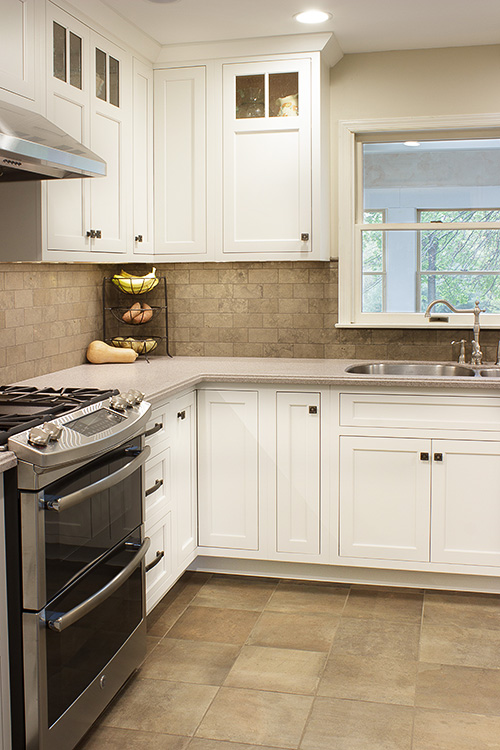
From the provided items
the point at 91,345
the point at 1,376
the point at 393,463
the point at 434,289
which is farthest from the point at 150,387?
the point at 434,289

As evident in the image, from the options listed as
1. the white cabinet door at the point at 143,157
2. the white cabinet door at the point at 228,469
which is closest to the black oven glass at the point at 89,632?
the white cabinet door at the point at 228,469

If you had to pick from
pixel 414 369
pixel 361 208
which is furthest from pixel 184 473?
pixel 361 208

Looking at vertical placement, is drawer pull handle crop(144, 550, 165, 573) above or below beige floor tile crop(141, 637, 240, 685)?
above

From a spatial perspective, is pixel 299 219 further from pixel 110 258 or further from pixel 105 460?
pixel 105 460

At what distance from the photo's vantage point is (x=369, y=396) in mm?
3258

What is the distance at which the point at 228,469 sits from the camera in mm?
3424

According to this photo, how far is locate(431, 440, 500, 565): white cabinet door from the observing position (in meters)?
3.19

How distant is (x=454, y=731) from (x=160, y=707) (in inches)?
35.6

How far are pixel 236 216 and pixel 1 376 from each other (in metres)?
1.35

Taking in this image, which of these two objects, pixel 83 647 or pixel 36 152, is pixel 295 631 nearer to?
pixel 83 647

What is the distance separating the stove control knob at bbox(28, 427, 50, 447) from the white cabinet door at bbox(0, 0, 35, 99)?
112 cm

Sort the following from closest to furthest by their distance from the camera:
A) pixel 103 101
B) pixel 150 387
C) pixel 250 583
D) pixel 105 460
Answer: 1. pixel 105 460
2. pixel 150 387
3. pixel 103 101
4. pixel 250 583

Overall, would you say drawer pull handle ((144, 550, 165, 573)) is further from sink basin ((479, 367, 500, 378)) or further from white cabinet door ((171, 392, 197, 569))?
sink basin ((479, 367, 500, 378))

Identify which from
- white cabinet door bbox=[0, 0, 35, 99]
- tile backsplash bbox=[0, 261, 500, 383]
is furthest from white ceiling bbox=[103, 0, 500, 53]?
tile backsplash bbox=[0, 261, 500, 383]
